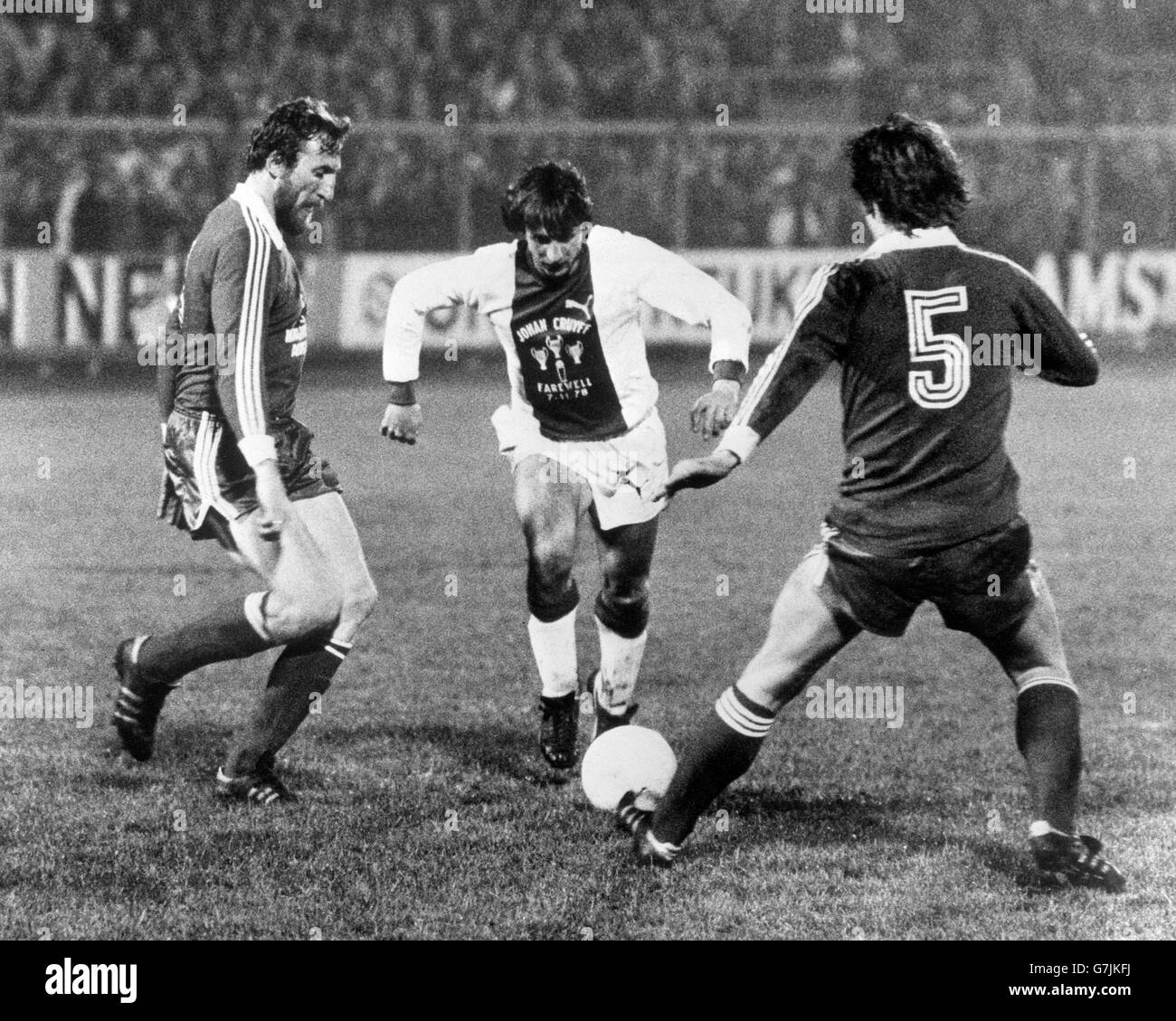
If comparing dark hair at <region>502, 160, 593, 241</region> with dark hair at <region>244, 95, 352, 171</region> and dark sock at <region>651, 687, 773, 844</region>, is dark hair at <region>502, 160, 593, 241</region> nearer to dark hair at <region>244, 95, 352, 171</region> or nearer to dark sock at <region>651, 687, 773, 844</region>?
dark hair at <region>244, 95, 352, 171</region>

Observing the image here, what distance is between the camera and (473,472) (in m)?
13.0

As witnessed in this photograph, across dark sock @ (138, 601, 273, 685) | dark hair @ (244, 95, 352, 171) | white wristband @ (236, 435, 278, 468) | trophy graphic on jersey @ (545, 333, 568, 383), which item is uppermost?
dark hair @ (244, 95, 352, 171)

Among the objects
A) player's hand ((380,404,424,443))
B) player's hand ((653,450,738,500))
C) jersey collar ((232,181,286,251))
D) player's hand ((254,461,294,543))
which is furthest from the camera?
player's hand ((380,404,424,443))

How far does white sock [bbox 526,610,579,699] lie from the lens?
20.3 feet

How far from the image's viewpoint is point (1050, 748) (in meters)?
4.74

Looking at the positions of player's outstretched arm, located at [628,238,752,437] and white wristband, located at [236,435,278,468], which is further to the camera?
player's outstretched arm, located at [628,238,752,437]

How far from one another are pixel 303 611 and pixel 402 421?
0.85m

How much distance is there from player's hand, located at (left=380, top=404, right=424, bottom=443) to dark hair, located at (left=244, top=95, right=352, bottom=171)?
916mm

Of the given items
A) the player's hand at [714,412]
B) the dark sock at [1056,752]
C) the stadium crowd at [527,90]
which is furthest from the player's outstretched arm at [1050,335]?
the stadium crowd at [527,90]

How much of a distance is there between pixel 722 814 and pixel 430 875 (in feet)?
3.34

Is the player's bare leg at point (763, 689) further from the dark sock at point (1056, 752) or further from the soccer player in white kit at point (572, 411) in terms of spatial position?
the soccer player in white kit at point (572, 411)

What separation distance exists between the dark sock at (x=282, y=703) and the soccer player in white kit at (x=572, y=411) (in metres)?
0.81

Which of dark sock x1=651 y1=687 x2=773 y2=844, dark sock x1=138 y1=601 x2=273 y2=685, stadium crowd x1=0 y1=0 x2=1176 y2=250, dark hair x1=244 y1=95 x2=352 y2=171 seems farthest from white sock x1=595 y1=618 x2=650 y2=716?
stadium crowd x1=0 y1=0 x2=1176 y2=250

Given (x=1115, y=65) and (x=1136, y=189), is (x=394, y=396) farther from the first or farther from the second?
(x=1115, y=65)
